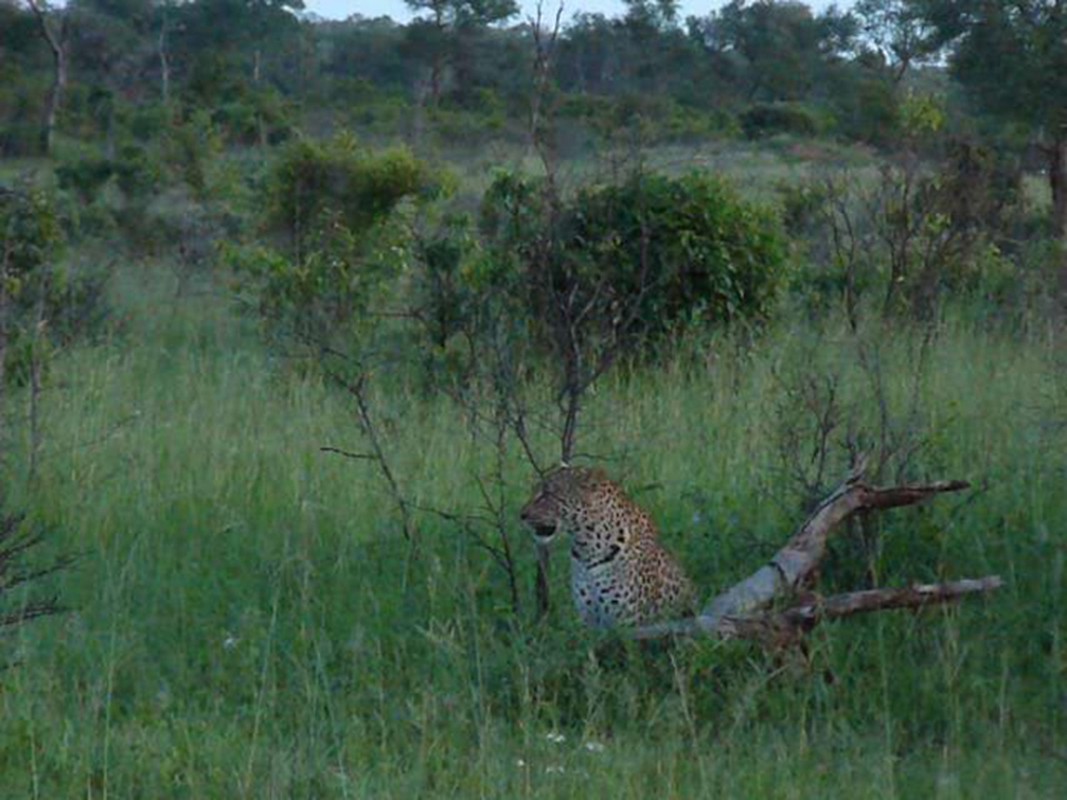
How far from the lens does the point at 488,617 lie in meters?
6.06

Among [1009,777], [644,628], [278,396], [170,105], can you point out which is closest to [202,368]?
[278,396]

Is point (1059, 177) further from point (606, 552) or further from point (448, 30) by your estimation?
point (448, 30)

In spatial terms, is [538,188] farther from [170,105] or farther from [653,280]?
[170,105]

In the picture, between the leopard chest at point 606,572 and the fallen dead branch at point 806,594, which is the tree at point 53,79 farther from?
the fallen dead branch at point 806,594

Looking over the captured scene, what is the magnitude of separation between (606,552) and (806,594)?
0.64 metres

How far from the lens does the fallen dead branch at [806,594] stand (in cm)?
539

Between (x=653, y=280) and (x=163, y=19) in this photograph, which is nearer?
(x=653, y=280)

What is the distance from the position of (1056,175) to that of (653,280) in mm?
7164

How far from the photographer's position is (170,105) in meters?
28.2

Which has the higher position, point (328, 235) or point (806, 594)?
point (328, 235)

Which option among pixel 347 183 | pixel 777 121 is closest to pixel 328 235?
pixel 347 183

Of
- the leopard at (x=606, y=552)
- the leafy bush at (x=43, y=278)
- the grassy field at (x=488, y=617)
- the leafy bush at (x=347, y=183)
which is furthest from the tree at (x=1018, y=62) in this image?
the leopard at (x=606, y=552)

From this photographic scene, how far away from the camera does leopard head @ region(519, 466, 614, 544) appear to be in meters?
5.84

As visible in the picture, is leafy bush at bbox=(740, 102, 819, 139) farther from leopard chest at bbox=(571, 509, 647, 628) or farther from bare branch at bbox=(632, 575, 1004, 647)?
bare branch at bbox=(632, 575, 1004, 647)
